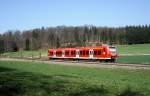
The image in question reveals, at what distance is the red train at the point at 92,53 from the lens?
166 feet

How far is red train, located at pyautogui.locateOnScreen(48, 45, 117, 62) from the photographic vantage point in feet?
166

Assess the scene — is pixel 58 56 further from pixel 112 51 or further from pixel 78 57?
pixel 112 51

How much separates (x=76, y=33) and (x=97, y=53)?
146 m

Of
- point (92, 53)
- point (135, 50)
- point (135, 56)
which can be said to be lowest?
point (135, 56)

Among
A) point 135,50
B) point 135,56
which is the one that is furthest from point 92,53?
point 135,50

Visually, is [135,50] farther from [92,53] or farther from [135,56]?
[92,53]

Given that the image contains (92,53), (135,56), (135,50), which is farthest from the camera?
(135,50)

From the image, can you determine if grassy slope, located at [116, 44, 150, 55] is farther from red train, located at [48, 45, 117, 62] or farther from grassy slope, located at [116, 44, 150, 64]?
red train, located at [48, 45, 117, 62]

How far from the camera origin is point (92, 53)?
54.0 metres

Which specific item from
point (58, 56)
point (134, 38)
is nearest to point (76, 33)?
point (134, 38)

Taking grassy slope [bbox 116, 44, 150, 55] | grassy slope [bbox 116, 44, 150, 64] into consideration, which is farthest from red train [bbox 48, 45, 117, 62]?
grassy slope [bbox 116, 44, 150, 55]

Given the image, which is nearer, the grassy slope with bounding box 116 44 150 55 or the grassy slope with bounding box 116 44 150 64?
the grassy slope with bounding box 116 44 150 64

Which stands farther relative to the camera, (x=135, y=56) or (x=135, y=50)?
(x=135, y=50)

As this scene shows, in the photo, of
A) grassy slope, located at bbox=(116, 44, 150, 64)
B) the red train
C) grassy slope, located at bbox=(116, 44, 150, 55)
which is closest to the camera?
the red train
